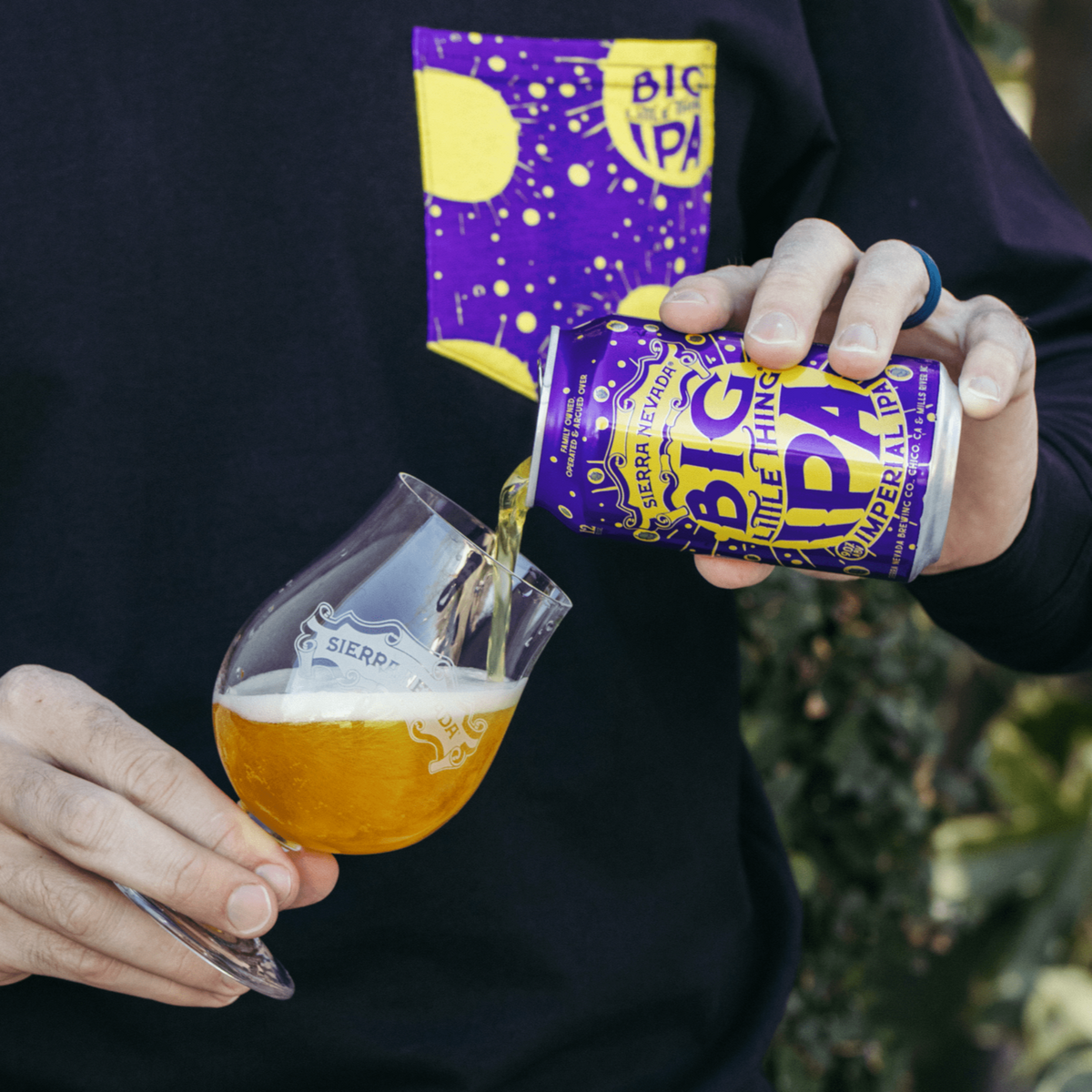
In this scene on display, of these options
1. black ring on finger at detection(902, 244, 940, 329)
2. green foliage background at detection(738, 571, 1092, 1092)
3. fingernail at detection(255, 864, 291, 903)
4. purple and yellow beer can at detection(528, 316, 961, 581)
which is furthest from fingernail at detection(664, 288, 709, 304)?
green foliage background at detection(738, 571, 1092, 1092)

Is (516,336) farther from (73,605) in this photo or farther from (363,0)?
(73,605)

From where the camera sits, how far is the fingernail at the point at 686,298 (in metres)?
0.77

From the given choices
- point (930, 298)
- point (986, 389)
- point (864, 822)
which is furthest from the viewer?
point (864, 822)

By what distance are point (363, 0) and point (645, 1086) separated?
1.05m

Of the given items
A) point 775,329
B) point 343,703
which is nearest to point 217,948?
point 343,703

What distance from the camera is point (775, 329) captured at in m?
0.72

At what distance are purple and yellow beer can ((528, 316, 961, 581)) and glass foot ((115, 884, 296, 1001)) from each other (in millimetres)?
398

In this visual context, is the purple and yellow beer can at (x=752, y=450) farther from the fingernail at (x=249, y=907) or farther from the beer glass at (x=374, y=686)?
the fingernail at (x=249, y=907)

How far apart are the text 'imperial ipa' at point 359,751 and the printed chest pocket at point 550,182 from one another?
378 mm

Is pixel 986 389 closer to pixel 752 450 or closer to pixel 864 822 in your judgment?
pixel 752 450

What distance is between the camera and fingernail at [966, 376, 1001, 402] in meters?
0.71

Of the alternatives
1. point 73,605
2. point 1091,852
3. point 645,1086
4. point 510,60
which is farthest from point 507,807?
point 1091,852

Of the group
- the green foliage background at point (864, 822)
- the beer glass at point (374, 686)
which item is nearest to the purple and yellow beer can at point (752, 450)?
the beer glass at point (374, 686)

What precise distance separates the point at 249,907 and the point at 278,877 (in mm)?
27
